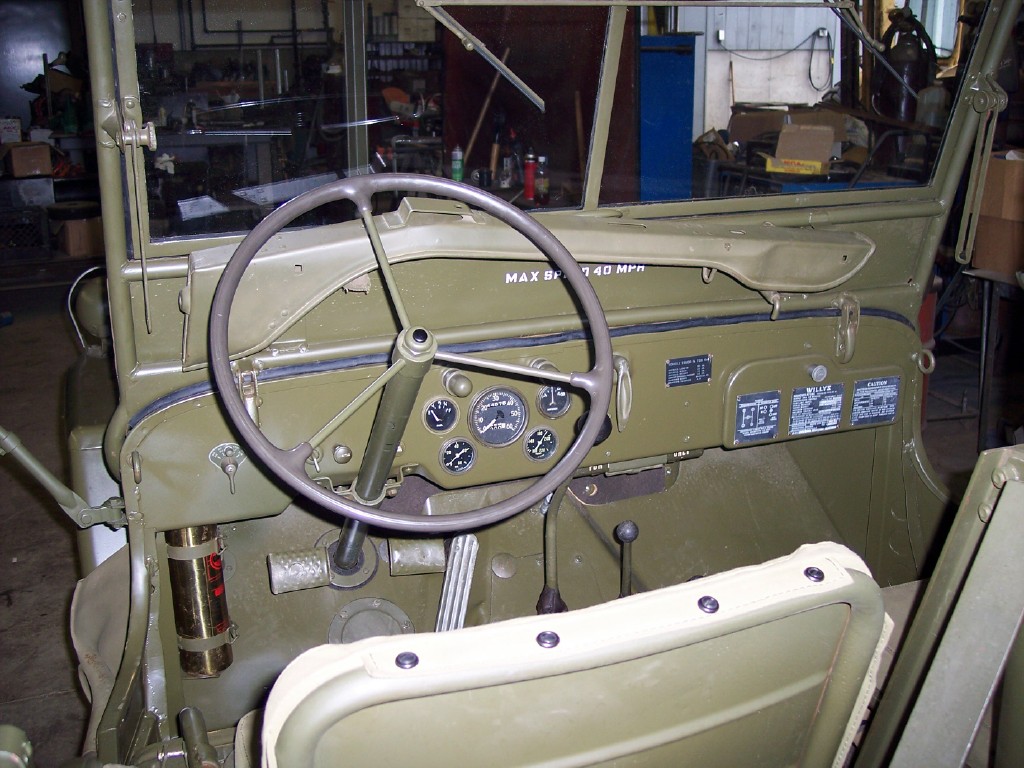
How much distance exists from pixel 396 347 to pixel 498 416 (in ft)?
2.09

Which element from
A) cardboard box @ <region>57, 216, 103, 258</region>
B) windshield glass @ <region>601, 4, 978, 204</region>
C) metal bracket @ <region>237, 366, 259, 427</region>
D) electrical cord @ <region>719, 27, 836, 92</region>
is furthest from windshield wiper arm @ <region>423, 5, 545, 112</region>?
cardboard box @ <region>57, 216, 103, 258</region>

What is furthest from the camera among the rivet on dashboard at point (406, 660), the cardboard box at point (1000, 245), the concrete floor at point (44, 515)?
the cardboard box at point (1000, 245)

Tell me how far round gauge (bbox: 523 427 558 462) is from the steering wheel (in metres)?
0.47

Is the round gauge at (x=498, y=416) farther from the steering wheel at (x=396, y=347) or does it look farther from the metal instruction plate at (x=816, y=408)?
the metal instruction plate at (x=816, y=408)

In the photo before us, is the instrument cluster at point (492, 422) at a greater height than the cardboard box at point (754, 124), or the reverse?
the cardboard box at point (754, 124)

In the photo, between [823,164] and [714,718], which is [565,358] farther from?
[714,718]

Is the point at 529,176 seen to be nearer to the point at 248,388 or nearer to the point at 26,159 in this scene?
the point at 248,388

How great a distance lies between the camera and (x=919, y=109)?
2.53 metres

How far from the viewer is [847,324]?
254 cm

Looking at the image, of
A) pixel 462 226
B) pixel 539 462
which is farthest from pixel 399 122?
pixel 539 462

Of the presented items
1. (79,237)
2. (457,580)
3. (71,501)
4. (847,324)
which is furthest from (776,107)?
(79,237)

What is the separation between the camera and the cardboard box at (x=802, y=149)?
8.27ft

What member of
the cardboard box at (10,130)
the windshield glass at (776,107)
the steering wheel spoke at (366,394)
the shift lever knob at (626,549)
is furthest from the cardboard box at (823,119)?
the cardboard box at (10,130)

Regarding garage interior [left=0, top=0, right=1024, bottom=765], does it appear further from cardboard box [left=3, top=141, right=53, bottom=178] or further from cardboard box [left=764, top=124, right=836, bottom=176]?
cardboard box [left=3, top=141, right=53, bottom=178]
